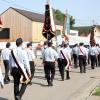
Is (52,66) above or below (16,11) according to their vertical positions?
below

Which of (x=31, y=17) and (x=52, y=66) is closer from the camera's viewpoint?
(x=52, y=66)

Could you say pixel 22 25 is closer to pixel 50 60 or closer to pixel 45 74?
pixel 45 74

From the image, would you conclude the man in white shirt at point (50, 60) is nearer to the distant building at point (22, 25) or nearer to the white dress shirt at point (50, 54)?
the white dress shirt at point (50, 54)

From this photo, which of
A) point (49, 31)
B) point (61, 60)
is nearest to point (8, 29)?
point (49, 31)

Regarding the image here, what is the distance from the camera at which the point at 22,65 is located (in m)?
11.1

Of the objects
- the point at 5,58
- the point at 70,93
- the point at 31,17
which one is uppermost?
the point at 31,17

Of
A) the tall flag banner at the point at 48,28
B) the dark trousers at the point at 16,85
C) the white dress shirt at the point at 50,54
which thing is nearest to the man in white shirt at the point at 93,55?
the tall flag banner at the point at 48,28

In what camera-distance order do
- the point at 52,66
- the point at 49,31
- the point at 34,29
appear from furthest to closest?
the point at 34,29 < the point at 49,31 < the point at 52,66

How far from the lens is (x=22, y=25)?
56.9 m

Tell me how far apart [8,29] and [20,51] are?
157 feet

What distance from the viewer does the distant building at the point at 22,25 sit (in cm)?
5544

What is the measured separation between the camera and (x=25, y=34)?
185ft

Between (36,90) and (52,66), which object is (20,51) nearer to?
(36,90)

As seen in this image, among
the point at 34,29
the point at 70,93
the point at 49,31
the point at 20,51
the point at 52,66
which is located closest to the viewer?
the point at 20,51
